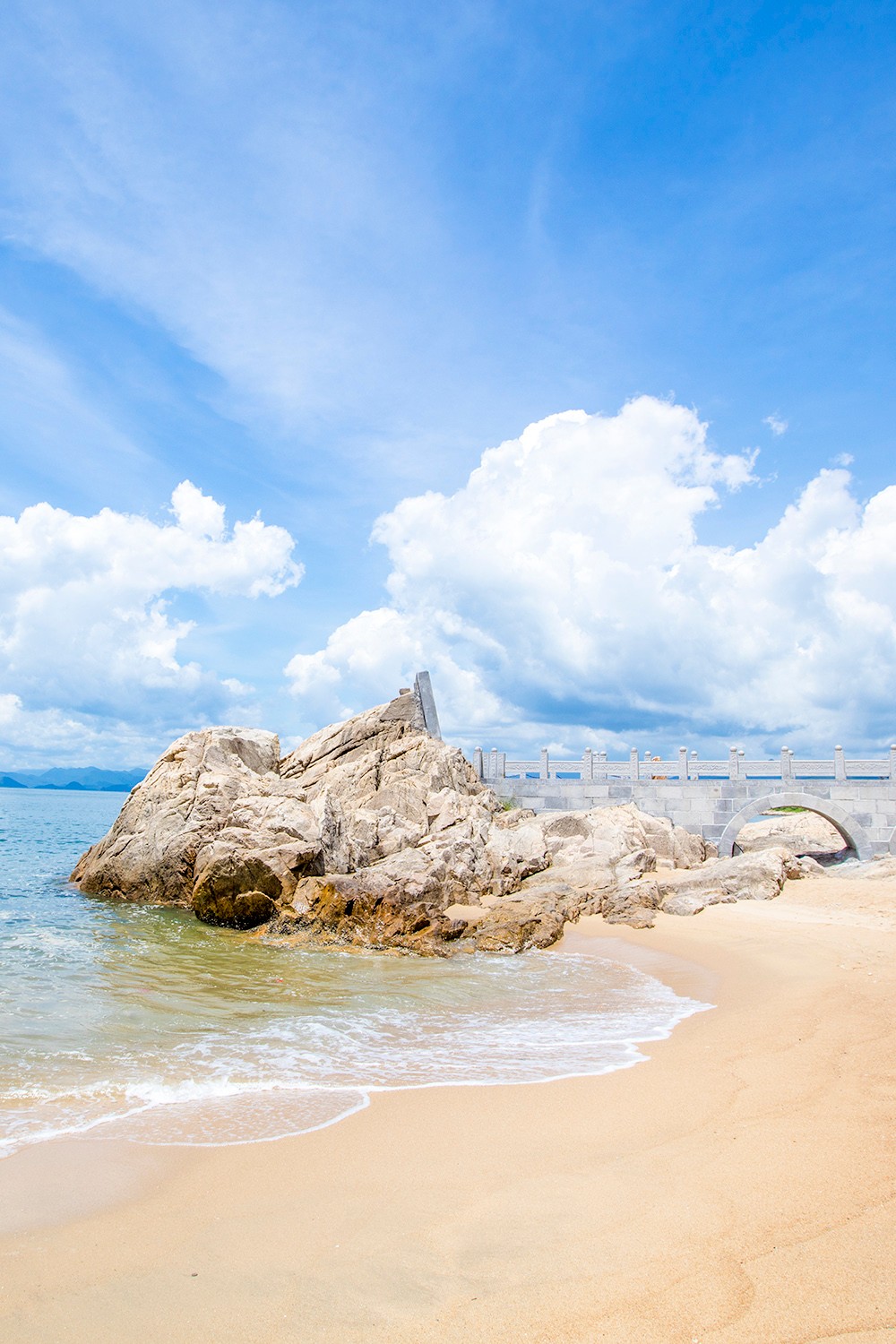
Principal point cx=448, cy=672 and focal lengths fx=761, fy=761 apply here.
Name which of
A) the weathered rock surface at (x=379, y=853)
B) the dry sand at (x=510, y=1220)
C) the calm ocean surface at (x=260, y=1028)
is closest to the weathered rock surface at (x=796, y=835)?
the weathered rock surface at (x=379, y=853)

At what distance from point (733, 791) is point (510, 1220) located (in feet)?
94.5

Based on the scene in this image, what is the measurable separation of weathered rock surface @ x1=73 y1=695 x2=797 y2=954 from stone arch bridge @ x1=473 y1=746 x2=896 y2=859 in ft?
9.32

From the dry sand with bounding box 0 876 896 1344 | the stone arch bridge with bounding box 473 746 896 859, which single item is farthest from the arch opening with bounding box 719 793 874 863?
the dry sand with bounding box 0 876 896 1344

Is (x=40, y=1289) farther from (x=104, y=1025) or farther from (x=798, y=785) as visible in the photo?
(x=798, y=785)

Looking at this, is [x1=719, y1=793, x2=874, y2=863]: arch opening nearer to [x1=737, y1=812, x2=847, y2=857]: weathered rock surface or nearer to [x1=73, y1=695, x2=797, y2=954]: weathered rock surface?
[x1=737, y1=812, x2=847, y2=857]: weathered rock surface

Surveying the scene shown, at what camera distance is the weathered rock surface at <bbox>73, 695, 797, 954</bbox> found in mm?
15086

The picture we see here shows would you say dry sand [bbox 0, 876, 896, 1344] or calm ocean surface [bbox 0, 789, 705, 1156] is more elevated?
dry sand [bbox 0, 876, 896, 1344]

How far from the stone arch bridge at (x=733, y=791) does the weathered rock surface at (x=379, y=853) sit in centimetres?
284

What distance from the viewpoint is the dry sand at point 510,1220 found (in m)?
3.20

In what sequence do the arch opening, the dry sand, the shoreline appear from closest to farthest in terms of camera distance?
the dry sand
the shoreline
the arch opening

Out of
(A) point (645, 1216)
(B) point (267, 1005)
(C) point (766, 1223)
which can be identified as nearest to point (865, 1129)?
(C) point (766, 1223)

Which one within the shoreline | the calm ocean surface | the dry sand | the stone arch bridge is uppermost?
the stone arch bridge

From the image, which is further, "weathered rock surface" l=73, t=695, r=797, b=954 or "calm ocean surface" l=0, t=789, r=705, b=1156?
"weathered rock surface" l=73, t=695, r=797, b=954

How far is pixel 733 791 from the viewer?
30547 mm
